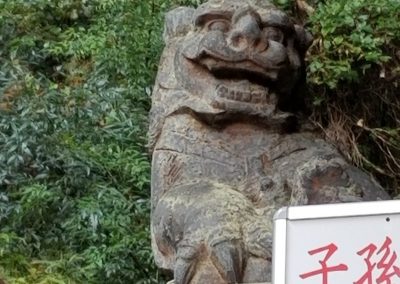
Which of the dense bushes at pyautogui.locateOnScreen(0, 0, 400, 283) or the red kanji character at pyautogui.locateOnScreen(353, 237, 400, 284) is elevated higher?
the dense bushes at pyautogui.locateOnScreen(0, 0, 400, 283)

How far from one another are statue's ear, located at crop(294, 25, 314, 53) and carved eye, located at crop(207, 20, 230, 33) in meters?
0.26

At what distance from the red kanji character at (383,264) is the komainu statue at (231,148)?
3.89 feet

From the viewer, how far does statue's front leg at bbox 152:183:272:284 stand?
3.84 m

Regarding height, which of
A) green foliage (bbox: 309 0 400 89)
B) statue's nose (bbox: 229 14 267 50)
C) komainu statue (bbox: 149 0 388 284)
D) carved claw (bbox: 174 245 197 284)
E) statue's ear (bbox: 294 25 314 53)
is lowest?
carved claw (bbox: 174 245 197 284)

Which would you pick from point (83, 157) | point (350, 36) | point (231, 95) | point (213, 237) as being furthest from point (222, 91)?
point (83, 157)

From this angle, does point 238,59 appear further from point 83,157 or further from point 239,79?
point 83,157

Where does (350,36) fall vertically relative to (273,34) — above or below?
above

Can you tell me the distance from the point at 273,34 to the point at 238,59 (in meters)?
0.18

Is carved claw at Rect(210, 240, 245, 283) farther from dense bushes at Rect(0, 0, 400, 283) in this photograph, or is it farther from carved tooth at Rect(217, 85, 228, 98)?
dense bushes at Rect(0, 0, 400, 283)

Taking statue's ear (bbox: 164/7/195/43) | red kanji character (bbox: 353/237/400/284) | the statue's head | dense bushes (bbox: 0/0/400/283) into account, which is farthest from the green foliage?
red kanji character (bbox: 353/237/400/284)

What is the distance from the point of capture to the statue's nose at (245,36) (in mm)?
4277

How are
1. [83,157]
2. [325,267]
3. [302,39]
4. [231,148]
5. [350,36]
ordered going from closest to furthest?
[325,267] → [231,148] → [302,39] → [350,36] → [83,157]

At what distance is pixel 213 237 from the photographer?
3.87m

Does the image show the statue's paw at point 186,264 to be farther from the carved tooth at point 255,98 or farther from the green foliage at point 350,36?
the green foliage at point 350,36
